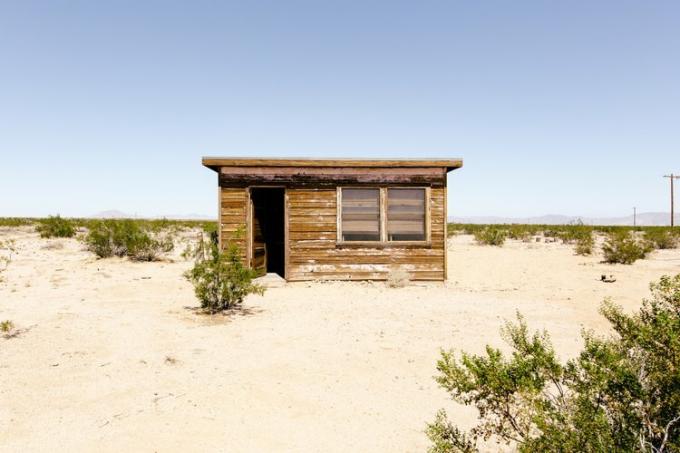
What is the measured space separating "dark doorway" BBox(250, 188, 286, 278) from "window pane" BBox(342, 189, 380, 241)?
234cm

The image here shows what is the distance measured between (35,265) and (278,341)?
11271 mm

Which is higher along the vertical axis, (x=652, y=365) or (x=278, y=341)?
(x=652, y=365)

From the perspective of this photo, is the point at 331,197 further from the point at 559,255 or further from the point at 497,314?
the point at 559,255

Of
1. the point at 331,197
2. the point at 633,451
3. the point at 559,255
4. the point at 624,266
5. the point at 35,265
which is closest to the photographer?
the point at 633,451

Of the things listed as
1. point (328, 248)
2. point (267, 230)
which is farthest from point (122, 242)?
point (328, 248)

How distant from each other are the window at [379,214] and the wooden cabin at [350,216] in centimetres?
3

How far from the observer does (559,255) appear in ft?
62.8

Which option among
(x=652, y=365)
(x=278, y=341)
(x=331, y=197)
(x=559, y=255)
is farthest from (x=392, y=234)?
(x=559, y=255)

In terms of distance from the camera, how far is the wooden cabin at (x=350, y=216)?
1153 cm

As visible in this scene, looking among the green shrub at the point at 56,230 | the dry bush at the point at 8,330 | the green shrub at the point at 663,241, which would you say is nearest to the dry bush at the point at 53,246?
the green shrub at the point at 56,230

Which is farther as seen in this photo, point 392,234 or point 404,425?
point 392,234

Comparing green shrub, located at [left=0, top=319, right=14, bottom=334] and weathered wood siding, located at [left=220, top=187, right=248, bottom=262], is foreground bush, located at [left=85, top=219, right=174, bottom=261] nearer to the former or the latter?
weathered wood siding, located at [left=220, top=187, right=248, bottom=262]

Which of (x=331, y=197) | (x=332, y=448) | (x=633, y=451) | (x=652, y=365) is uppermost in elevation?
(x=331, y=197)

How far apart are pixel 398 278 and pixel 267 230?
14.9 feet
